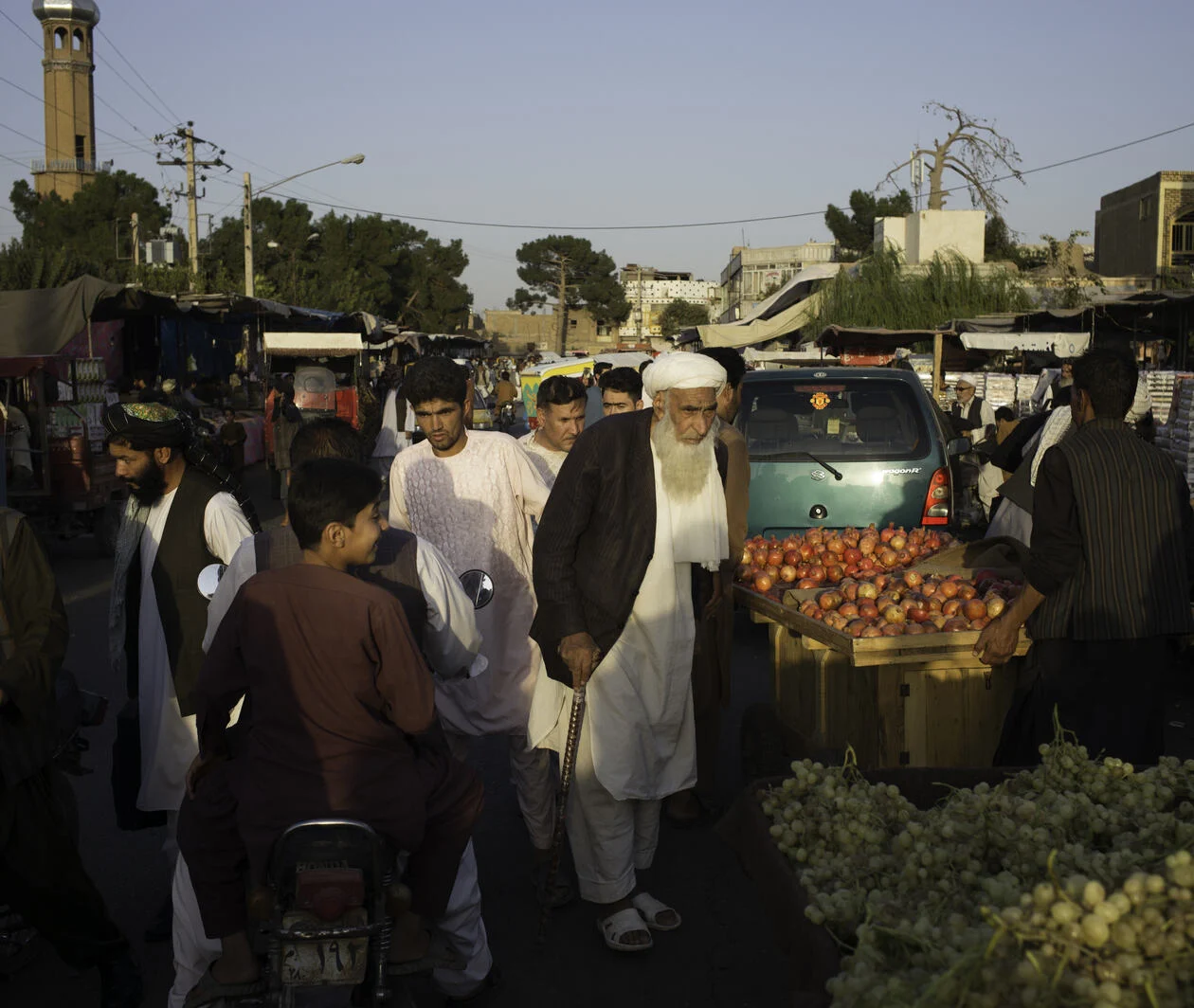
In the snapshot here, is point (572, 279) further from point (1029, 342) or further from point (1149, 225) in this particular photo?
point (1029, 342)

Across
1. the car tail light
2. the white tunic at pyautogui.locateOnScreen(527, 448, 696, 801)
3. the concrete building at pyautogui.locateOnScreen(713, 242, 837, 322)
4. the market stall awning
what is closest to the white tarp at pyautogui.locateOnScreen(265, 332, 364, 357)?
the market stall awning

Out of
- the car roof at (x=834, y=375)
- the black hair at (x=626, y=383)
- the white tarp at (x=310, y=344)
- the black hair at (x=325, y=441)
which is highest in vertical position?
the white tarp at (x=310, y=344)

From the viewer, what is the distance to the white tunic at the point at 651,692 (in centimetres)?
441

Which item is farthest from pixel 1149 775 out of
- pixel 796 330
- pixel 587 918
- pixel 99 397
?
pixel 796 330

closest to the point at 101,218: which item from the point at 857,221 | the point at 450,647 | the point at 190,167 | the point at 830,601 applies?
the point at 190,167

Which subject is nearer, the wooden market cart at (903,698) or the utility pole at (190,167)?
the wooden market cart at (903,698)

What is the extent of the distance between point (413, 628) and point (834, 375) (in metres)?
5.95

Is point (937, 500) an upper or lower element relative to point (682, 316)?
lower

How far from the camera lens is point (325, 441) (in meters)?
4.32

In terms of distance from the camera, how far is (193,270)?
35.5 m

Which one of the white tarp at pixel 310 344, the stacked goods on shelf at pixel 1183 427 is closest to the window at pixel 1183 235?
the white tarp at pixel 310 344

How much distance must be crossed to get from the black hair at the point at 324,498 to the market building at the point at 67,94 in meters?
89.4

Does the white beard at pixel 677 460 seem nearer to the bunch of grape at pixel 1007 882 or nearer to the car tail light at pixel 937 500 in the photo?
the bunch of grape at pixel 1007 882

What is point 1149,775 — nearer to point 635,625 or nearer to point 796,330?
point 635,625
